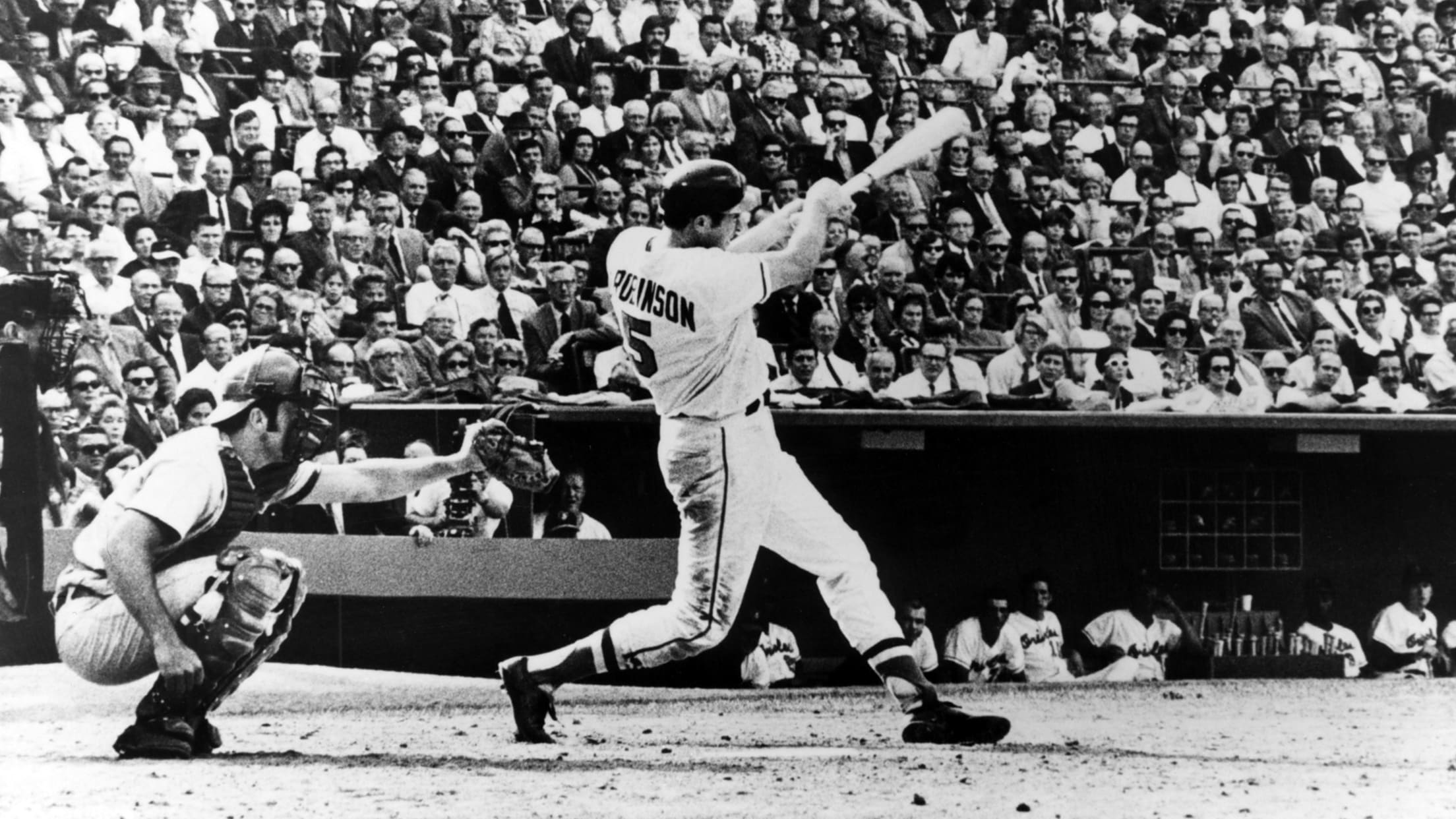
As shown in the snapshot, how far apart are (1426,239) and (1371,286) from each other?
286 millimetres

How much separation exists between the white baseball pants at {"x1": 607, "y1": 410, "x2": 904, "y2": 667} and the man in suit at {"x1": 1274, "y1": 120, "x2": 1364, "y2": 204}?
2297 millimetres

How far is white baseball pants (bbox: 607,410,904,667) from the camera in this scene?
4078 millimetres

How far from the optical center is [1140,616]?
192 inches

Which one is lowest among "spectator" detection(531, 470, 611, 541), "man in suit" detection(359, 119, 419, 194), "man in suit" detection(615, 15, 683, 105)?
"spectator" detection(531, 470, 611, 541)

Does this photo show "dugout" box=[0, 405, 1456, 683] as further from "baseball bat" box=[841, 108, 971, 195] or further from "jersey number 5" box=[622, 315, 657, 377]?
"baseball bat" box=[841, 108, 971, 195]

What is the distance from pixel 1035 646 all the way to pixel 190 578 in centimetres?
274

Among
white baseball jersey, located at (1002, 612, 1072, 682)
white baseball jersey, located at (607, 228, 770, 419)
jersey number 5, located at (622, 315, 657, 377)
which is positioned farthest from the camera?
white baseball jersey, located at (1002, 612, 1072, 682)

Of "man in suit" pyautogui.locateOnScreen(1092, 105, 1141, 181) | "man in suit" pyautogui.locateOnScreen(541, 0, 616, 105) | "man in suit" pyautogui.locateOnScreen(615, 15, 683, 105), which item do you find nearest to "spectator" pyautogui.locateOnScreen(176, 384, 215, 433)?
"man in suit" pyautogui.locateOnScreen(541, 0, 616, 105)

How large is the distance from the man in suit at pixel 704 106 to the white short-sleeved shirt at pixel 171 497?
1.82 metres

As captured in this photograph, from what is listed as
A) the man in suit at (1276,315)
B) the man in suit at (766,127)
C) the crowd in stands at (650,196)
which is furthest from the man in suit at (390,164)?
the man in suit at (1276,315)

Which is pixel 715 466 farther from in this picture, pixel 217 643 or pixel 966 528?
pixel 217 643

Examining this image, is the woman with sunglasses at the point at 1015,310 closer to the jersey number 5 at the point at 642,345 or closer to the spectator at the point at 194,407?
the jersey number 5 at the point at 642,345

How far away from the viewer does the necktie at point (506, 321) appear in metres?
4.59

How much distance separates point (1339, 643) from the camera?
5.07 meters
